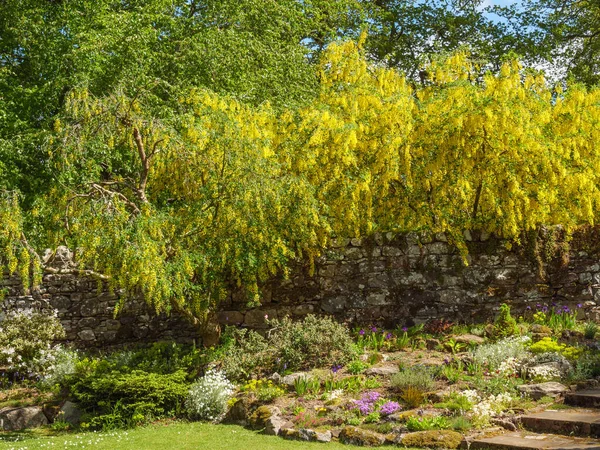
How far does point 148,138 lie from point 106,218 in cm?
182

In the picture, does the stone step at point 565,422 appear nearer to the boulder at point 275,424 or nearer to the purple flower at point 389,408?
the purple flower at point 389,408

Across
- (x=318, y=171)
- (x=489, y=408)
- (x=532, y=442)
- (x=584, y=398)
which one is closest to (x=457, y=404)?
(x=489, y=408)

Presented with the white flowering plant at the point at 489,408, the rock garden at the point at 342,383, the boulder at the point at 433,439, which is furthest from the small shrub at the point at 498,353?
the boulder at the point at 433,439

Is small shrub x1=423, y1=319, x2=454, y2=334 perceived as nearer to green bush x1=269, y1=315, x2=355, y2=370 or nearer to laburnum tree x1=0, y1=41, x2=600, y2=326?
laburnum tree x1=0, y1=41, x2=600, y2=326

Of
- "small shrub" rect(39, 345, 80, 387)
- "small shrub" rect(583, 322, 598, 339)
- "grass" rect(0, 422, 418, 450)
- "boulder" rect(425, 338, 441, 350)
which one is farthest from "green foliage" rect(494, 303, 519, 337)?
"small shrub" rect(39, 345, 80, 387)

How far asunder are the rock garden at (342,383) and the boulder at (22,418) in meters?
0.01

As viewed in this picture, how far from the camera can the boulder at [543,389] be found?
8.23m

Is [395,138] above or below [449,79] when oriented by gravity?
below

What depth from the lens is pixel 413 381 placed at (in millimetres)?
8633

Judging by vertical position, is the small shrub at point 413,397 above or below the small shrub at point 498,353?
below

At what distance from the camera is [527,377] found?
350 inches

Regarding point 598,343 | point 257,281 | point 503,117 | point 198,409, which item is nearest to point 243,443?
point 198,409

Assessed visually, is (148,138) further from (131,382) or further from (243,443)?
(243,443)

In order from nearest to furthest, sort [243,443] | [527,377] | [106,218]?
[243,443] < [527,377] < [106,218]
